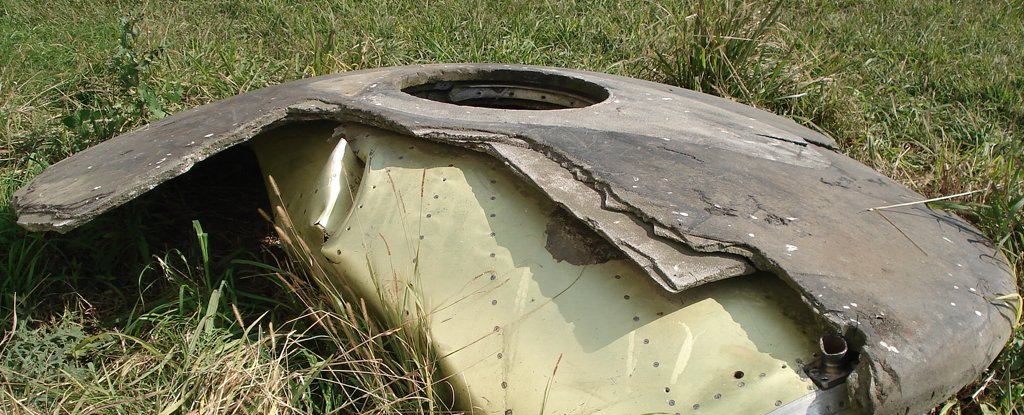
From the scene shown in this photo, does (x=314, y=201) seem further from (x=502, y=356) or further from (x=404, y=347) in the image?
(x=502, y=356)

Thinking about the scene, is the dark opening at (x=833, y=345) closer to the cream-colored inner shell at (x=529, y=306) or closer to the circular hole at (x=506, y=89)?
the cream-colored inner shell at (x=529, y=306)

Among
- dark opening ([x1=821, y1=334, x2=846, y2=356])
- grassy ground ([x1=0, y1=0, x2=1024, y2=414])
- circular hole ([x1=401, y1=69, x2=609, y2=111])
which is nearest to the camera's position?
dark opening ([x1=821, y1=334, x2=846, y2=356])

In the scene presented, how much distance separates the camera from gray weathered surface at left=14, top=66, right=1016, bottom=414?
67.7 inches

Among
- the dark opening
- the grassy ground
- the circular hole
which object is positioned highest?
the dark opening

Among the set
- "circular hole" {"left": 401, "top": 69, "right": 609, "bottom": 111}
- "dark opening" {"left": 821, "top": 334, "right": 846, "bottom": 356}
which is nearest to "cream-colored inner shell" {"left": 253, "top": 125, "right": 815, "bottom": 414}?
"dark opening" {"left": 821, "top": 334, "right": 846, "bottom": 356}

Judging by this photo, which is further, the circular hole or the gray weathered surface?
the circular hole

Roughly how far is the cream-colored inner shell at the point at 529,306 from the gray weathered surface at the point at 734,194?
0.33 feet

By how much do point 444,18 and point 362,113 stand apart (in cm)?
321

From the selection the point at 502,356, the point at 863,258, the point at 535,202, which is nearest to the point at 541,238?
the point at 535,202

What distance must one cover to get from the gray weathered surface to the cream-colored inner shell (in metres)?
0.10

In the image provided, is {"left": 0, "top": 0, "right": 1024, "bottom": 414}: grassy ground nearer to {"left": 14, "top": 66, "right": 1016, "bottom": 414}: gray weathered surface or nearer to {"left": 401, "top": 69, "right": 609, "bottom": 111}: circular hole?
{"left": 14, "top": 66, "right": 1016, "bottom": 414}: gray weathered surface

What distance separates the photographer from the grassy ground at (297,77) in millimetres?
2197

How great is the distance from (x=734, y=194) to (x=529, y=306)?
58 cm

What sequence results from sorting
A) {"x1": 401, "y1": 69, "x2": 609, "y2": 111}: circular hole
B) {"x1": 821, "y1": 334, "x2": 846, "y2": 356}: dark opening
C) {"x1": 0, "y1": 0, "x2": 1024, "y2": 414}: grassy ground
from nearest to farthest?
1. {"x1": 821, "y1": 334, "x2": 846, "y2": 356}: dark opening
2. {"x1": 0, "y1": 0, "x2": 1024, "y2": 414}: grassy ground
3. {"x1": 401, "y1": 69, "x2": 609, "y2": 111}: circular hole
